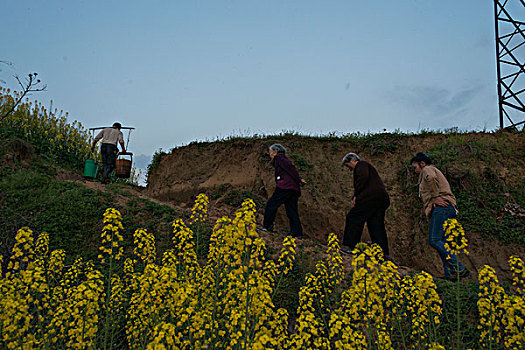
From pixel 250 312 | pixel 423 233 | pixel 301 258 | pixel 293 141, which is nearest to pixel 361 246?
pixel 250 312

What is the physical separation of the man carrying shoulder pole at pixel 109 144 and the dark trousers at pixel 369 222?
627 cm

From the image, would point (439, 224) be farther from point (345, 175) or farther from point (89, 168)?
point (89, 168)

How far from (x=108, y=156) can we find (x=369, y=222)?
674 cm

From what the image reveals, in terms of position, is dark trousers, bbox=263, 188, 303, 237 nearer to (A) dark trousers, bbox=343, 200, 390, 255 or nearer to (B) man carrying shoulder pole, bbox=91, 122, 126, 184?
(A) dark trousers, bbox=343, 200, 390, 255

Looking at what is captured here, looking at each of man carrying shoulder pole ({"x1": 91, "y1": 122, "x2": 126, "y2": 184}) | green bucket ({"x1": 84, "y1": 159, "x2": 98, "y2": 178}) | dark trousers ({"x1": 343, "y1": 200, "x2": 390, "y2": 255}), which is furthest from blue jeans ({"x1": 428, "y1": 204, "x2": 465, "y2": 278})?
green bucket ({"x1": 84, "y1": 159, "x2": 98, "y2": 178})

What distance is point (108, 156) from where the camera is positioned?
9.32 m

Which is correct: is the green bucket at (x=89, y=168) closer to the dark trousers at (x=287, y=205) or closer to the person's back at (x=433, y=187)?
the dark trousers at (x=287, y=205)

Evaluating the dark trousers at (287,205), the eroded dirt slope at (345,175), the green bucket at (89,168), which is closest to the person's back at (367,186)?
the dark trousers at (287,205)

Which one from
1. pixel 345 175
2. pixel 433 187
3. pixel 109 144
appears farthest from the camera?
pixel 345 175

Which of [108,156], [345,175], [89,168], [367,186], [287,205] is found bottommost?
[287,205]

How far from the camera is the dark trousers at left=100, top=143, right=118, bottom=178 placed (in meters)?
9.25

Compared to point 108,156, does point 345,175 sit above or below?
above

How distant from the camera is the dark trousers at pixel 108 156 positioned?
9.25 metres

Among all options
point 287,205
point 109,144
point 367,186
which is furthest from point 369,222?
point 109,144
